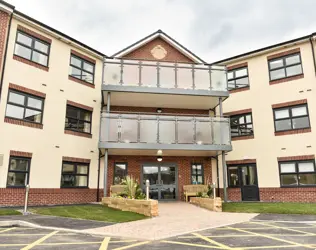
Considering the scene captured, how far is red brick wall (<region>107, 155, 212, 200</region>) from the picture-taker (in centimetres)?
1563

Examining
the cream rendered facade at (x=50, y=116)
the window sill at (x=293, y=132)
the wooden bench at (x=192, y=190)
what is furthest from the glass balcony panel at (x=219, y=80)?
the cream rendered facade at (x=50, y=116)

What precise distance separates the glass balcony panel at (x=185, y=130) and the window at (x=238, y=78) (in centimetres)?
478

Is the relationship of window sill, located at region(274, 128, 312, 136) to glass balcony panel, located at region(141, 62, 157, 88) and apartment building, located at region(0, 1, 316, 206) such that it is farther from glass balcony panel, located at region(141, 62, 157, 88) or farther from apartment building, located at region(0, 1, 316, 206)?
glass balcony panel, located at region(141, 62, 157, 88)

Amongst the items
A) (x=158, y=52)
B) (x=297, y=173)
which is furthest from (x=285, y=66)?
(x=158, y=52)

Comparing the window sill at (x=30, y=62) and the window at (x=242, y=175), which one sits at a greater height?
the window sill at (x=30, y=62)

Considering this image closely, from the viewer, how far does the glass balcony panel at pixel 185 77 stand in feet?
49.7

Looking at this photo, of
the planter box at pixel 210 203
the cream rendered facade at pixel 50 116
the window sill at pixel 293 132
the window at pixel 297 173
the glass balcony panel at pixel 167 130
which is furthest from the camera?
the window sill at pixel 293 132

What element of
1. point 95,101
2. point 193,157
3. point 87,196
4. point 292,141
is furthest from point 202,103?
point 87,196

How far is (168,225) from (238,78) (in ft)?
38.5

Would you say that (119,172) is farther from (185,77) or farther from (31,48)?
(31,48)

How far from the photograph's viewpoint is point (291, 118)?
48.4 ft

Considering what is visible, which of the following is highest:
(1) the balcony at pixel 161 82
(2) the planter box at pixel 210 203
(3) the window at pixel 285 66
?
(3) the window at pixel 285 66

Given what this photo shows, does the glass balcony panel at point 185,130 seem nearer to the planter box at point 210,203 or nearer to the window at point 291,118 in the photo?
the planter box at point 210,203

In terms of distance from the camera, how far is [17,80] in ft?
40.3
